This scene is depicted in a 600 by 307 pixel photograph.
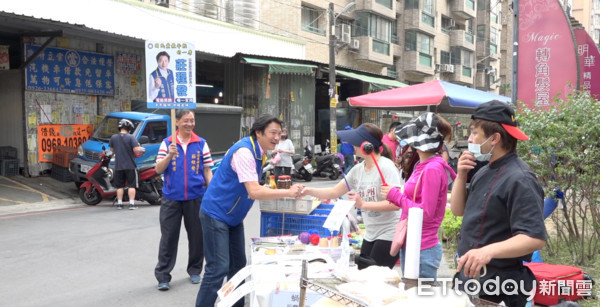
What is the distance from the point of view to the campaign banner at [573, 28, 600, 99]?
912cm

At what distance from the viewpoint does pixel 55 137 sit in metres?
14.2

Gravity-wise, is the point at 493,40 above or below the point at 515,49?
above

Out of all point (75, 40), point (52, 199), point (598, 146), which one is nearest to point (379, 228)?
point (598, 146)

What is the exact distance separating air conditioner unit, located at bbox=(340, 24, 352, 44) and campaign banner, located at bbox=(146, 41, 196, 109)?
20909mm

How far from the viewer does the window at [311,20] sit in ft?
81.7

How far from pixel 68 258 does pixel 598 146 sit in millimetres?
6729

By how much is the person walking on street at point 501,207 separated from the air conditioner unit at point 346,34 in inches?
962

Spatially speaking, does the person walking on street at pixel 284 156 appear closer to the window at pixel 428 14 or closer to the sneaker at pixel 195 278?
the sneaker at pixel 195 278

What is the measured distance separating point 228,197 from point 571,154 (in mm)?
3846

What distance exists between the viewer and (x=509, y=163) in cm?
245

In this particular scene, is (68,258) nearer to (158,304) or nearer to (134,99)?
(158,304)

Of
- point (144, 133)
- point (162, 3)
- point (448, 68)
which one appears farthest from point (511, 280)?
point (448, 68)

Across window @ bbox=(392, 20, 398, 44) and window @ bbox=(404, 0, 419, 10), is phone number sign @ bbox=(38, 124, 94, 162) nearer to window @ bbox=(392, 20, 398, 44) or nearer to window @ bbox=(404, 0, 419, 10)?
window @ bbox=(392, 20, 398, 44)

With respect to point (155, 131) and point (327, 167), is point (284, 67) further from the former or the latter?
point (155, 131)
